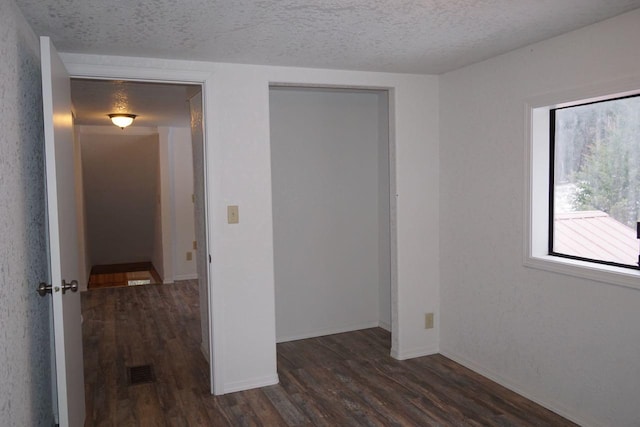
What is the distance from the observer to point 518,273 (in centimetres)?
322

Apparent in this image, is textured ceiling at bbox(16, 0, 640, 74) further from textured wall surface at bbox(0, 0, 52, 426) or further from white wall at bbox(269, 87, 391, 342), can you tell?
white wall at bbox(269, 87, 391, 342)

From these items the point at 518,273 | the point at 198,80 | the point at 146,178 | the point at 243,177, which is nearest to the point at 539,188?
the point at 518,273

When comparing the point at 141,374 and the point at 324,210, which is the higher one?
the point at 324,210

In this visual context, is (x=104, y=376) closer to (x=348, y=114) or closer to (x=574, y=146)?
(x=348, y=114)

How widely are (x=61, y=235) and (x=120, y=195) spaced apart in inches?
250

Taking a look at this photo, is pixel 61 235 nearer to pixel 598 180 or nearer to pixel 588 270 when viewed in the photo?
pixel 588 270

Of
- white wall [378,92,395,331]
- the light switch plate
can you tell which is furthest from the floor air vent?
white wall [378,92,395,331]

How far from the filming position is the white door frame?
2.99 meters

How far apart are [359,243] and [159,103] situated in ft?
7.61

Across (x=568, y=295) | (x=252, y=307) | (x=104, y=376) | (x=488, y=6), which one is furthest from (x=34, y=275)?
(x=568, y=295)

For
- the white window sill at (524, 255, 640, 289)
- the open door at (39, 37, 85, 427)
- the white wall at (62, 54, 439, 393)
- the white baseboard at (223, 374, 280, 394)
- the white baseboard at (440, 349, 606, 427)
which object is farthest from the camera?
the white baseboard at (223, 374, 280, 394)

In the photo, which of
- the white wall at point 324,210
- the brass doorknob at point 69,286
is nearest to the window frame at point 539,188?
the white wall at point 324,210

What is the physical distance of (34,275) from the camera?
235 cm

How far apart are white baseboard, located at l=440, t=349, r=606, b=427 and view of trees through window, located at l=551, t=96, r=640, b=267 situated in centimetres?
88
